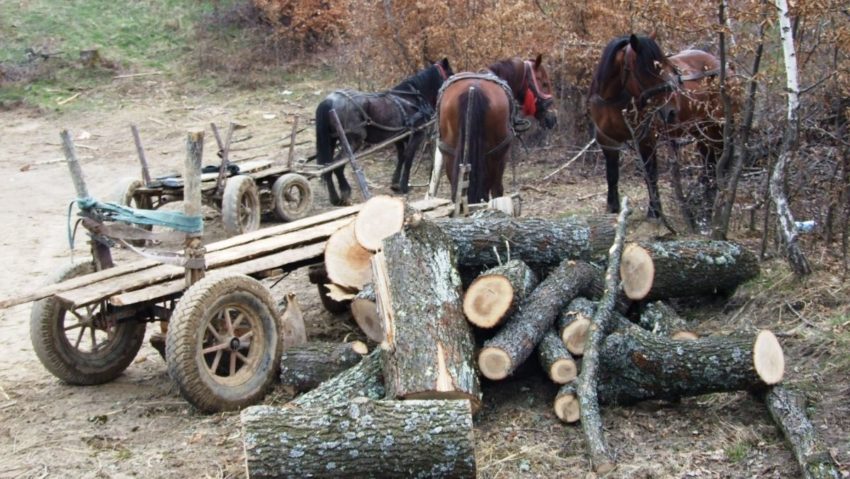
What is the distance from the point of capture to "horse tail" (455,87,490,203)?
8.06 metres

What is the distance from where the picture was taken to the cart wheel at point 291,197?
1038cm

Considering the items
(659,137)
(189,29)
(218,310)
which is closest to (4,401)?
(218,310)

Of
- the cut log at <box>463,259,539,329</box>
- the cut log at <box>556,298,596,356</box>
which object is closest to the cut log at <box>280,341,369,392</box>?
the cut log at <box>463,259,539,329</box>

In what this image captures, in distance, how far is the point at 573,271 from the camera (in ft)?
18.4

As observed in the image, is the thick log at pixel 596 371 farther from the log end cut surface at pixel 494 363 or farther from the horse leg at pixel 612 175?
the horse leg at pixel 612 175

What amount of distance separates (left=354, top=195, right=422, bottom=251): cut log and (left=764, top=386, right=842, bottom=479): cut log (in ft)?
7.51

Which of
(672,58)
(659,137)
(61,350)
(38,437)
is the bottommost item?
(38,437)

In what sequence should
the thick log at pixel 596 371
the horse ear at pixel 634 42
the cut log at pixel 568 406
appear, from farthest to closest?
the horse ear at pixel 634 42 → the cut log at pixel 568 406 → the thick log at pixel 596 371

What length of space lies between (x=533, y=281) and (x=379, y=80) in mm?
9961

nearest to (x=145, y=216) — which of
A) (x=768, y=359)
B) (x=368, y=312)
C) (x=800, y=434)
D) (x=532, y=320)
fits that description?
(x=368, y=312)

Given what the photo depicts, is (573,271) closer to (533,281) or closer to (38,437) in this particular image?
(533,281)

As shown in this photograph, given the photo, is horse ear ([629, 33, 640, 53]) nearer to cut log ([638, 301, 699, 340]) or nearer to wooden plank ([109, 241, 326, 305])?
cut log ([638, 301, 699, 340])

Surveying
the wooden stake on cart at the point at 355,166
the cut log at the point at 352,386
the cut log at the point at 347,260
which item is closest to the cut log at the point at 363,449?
the cut log at the point at 352,386

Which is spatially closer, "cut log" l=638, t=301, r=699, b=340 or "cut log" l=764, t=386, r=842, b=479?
"cut log" l=764, t=386, r=842, b=479
